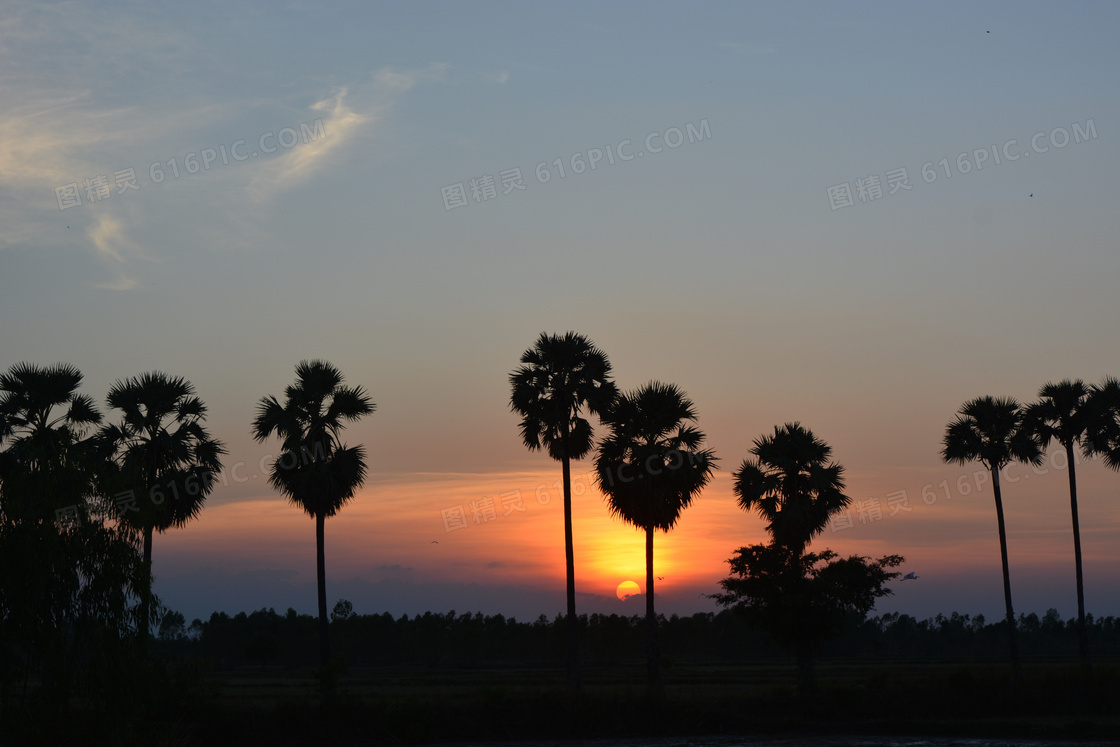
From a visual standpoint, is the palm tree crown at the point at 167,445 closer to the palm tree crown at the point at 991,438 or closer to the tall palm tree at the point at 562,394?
the tall palm tree at the point at 562,394

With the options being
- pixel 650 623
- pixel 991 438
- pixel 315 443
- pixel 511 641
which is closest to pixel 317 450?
pixel 315 443

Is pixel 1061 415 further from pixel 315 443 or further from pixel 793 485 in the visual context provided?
pixel 315 443

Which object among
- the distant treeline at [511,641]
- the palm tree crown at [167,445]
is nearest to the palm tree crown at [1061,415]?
the palm tree crown at [167,445]

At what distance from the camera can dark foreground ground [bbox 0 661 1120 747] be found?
4106 centimetres

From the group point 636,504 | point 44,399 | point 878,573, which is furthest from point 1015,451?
point 44,399

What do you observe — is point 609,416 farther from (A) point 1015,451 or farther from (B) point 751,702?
(A) point 1015,451

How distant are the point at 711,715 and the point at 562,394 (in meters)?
18.7

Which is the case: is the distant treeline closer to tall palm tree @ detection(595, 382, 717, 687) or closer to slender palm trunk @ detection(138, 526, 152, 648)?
tall palm tree @ detection(595, 382, 717, 687)

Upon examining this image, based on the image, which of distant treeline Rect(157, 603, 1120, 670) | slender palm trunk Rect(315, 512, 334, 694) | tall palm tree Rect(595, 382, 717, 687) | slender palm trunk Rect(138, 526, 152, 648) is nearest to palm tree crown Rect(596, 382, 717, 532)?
tall palm tree Rect(595, 382, 717, 687)

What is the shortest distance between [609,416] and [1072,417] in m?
30.7

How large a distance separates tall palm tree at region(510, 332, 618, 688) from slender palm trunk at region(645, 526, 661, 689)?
5.83 m

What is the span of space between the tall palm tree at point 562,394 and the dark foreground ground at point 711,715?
44.0 feet

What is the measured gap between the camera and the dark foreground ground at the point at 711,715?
41.1m

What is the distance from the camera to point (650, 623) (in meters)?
51.9
